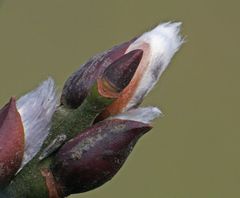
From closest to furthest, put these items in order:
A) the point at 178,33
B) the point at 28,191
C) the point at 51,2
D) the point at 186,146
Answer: the point at 28,191, the point at 178,33, the point at 186,146, the point at 51,2

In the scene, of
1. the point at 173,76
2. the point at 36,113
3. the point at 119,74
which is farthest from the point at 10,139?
the point at 173,76

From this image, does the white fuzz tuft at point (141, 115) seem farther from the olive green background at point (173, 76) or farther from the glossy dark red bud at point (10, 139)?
the olive green background at point (173, 76)

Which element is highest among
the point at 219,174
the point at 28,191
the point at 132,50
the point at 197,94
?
the point at 132,50

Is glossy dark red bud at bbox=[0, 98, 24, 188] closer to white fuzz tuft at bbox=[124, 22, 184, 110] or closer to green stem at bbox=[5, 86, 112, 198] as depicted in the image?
green stem at bbox=[5, 86, 112, 198]

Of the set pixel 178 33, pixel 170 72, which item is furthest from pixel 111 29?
pixel 178 33

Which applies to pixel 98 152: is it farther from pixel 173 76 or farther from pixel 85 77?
pixel 173 76

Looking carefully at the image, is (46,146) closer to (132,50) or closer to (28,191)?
(28,191)

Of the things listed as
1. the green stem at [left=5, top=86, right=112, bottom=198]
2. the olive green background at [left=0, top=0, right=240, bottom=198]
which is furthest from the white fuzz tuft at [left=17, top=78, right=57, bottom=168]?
the olive green background at [left=0, top=0, right=240, bottom=198]

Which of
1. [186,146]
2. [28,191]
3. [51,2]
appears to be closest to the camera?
[28,191]
